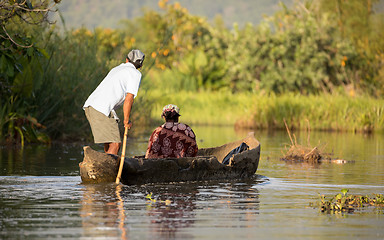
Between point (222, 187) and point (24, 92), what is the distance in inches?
351

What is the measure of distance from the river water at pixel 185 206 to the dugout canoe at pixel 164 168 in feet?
0.46

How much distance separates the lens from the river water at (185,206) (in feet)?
27.2

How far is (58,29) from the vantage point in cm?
2220

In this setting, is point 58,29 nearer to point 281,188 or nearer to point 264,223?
point 281,188

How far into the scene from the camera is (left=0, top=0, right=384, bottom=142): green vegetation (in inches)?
817

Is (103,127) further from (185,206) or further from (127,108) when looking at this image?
(185,206)

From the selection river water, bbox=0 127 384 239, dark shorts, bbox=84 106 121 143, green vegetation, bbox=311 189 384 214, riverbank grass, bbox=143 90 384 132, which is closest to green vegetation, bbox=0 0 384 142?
riverbank grass, bbox=143 90 384 132

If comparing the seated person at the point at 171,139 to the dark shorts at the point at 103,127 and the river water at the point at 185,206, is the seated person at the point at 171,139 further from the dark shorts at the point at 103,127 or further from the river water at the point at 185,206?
the dark shorts at the point at 103,127

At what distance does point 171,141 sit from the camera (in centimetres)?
1340

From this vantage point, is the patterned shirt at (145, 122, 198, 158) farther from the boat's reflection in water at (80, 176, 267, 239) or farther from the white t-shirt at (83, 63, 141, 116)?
the white t-shirt at (83, 63, 141, 116)

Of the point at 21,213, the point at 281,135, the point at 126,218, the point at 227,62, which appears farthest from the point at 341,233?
the point at 227,62

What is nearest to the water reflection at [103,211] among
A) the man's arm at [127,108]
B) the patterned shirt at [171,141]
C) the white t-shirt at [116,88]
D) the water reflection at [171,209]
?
the water reflection at [171,209]

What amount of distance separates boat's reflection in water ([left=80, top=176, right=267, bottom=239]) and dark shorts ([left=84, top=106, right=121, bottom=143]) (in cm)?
86

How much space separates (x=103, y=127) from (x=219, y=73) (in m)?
33.7
